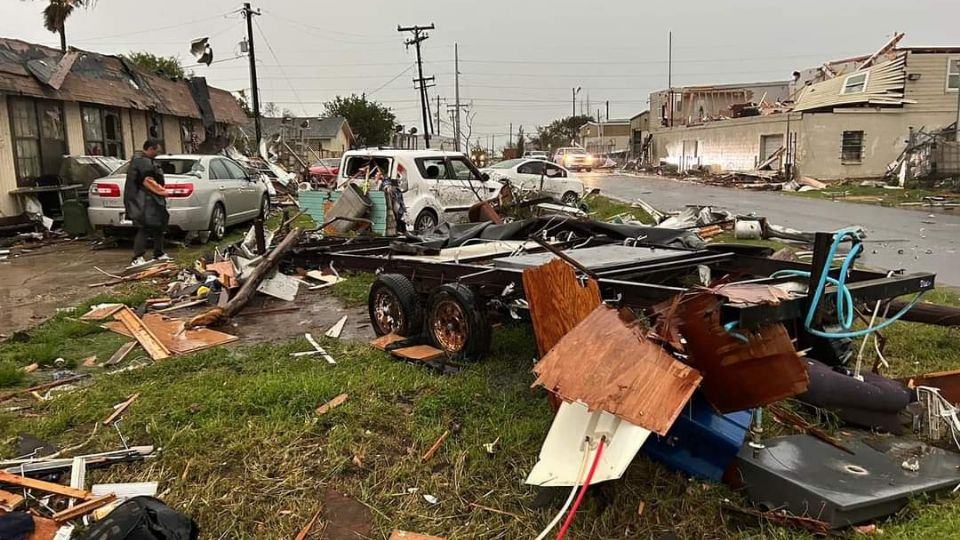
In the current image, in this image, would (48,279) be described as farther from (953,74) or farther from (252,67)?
(953,74)

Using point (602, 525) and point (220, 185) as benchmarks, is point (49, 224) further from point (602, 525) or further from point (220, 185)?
point (602, 525)

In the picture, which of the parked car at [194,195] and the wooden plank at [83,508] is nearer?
the wooden plank at [83,508]

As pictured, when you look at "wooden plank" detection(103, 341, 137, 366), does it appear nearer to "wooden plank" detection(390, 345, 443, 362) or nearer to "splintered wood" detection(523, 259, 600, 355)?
"wooden plank" detection(390, 345, 443, 362)

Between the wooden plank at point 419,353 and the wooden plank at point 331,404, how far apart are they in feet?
2.43

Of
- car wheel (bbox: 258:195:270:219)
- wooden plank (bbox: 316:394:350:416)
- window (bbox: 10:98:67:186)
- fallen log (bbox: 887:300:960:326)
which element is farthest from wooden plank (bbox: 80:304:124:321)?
window (bbox: 10:98:67:186)

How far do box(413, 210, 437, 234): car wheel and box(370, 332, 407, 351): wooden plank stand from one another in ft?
20.0

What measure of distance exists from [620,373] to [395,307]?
3043 millimetres

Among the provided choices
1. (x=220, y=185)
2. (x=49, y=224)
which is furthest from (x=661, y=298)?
(x=49, y=224)

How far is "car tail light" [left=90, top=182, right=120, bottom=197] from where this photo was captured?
36.6 ft

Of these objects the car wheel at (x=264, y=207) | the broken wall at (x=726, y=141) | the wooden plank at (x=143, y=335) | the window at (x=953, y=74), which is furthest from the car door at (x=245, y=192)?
the window at (x=953, y=74)

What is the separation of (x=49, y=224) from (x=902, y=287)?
1493cm

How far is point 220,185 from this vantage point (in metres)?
12.5

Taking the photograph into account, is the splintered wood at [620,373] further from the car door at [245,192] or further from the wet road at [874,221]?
the car door at [245,192]

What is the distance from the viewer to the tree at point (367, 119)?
57.9 meters
